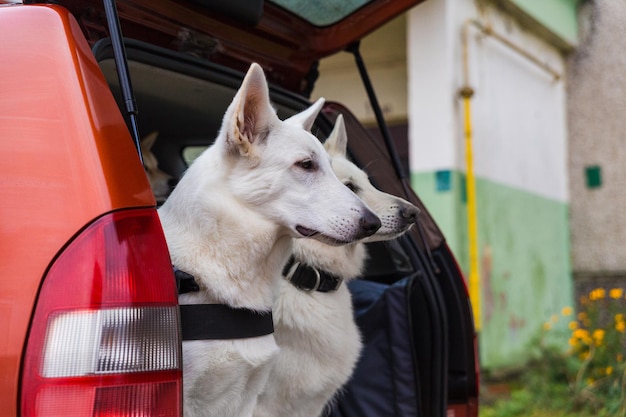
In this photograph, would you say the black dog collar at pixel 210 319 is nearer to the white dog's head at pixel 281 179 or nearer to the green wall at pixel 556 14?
the white dog's head at pixel 281 179

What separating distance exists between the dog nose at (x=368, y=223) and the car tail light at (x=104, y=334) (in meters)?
0.69

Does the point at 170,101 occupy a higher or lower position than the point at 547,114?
lower

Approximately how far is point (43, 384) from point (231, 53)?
4.90 feet

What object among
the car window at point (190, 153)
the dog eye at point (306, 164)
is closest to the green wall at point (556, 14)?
the car window at point (190, 153)

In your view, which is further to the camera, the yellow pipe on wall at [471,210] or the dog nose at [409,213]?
the yellow pipe on wall at [471,210]

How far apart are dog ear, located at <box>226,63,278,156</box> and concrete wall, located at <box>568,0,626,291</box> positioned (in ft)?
23.4

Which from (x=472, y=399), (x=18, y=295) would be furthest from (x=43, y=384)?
(x=472, y=399)

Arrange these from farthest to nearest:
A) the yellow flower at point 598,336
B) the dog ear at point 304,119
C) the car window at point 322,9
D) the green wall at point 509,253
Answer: the yellow flower at point 598,336
the green wall at point 509,253
the car window at point 322,9
the dog ear at point 304,119

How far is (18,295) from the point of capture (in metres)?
1.32

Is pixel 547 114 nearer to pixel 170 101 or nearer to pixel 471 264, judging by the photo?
pixel 471 264

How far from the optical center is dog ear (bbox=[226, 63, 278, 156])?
5.98 feet

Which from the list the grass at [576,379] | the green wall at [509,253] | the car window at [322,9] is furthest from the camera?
the green wall at [509,253]

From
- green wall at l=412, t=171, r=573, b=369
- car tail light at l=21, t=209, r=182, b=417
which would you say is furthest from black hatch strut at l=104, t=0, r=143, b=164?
green wall at l=412, t=171, r=573, b=369

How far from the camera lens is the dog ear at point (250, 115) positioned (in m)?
1.82
